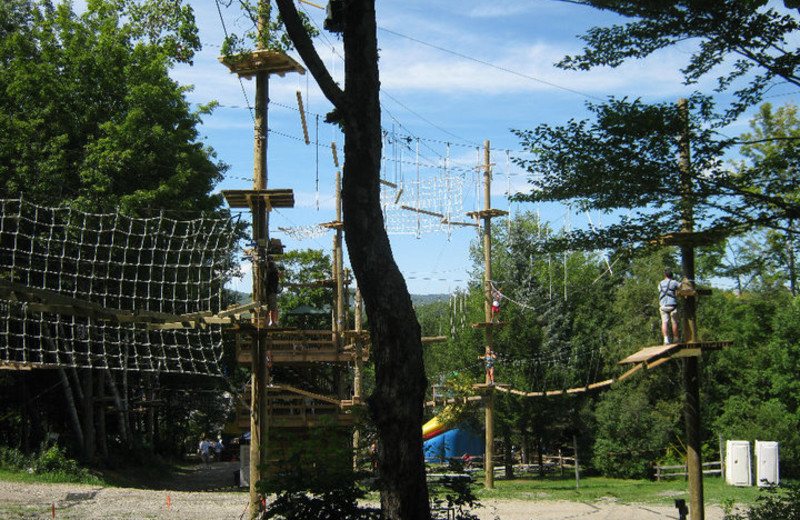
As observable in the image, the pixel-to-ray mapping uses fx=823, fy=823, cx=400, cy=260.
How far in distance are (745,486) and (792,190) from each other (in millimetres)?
18037

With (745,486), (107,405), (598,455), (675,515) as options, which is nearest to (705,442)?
(598,455)

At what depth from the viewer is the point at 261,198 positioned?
12844 millimetres

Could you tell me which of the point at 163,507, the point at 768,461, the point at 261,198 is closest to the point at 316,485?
the point at 261,198

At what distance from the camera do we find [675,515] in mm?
16422

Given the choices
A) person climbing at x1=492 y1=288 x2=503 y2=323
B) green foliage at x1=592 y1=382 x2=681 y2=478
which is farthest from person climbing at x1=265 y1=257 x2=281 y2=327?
green foliage at x1=592 y1=382 x2=681 y2=478

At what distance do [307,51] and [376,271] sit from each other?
1846 millimetres

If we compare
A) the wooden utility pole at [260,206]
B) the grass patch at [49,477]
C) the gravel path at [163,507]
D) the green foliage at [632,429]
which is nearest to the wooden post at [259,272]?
the wooden utility pole at [260,206]

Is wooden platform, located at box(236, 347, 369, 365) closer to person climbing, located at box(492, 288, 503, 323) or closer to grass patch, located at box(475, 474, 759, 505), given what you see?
person climbing, located at box(492, 288, 503, 323)

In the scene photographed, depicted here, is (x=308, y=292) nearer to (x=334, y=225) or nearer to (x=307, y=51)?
(x=334, y=225)

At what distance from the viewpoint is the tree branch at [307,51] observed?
258 inches

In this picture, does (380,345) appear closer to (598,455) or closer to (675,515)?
(675,515)

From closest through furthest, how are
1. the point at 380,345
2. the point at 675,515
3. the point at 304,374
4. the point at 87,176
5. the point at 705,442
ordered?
the point at 380,345 → the point at 675,515 → the point at 87,176 → the point at 705,442 → the point at 304,374

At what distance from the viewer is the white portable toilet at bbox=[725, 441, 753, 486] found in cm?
2425

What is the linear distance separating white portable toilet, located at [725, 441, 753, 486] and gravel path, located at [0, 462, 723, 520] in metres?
6.65
